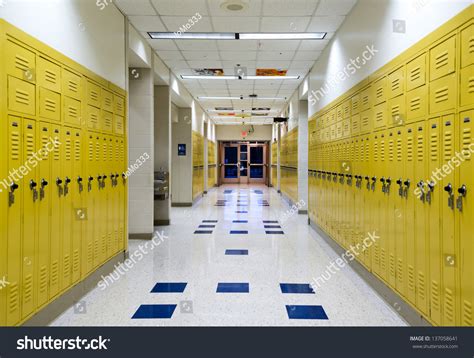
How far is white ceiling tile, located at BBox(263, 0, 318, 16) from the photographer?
451 centimetres

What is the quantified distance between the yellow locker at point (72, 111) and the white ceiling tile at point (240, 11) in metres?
2.08

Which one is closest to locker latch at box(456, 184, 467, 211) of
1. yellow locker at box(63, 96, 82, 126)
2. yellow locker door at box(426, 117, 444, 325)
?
yellow locker door at box(426, 117, 444, 325)

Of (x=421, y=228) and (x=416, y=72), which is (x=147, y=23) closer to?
(x=416, y=72)

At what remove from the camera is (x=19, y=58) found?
255cm

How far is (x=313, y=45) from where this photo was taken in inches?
242

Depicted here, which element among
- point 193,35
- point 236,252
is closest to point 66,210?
point 236,252

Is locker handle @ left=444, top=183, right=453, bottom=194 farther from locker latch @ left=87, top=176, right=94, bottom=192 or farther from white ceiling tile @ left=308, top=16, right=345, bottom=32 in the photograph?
white ceiling tile @ left=308, top=16, right=345, bottom=32

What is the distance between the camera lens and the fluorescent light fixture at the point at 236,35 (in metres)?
5.62

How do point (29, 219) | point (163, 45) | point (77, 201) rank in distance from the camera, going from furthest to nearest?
point (163, 45), point (77, 201), point (29, 219)

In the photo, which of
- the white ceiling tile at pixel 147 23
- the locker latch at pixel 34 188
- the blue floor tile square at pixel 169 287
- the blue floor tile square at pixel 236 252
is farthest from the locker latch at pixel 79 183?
the white ceiling tile at pixel 147 23

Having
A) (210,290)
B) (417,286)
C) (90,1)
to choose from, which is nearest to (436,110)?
(417,286)

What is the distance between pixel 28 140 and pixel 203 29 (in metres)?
3.47

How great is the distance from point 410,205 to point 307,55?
175 inches

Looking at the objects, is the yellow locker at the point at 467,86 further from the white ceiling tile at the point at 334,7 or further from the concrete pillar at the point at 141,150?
the concrete pillar at the point at 141,150
